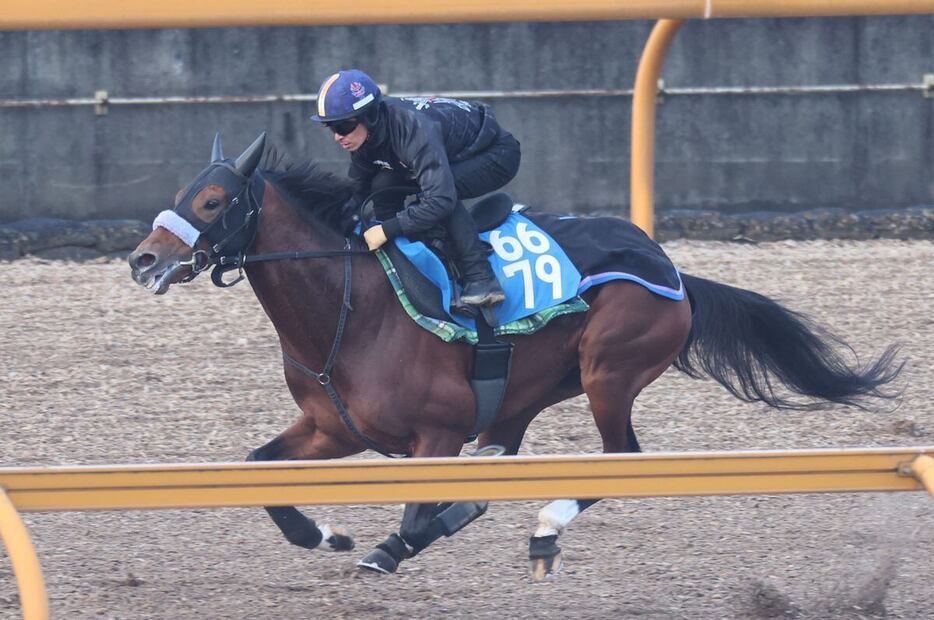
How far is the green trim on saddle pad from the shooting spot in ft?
15.7

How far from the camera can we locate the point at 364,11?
414cm

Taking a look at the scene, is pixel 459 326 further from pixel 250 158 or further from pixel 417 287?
pixel 250 158

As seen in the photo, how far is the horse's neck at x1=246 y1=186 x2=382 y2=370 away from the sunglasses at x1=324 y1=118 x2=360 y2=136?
0.30 m

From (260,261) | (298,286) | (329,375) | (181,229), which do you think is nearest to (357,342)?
(329,375)

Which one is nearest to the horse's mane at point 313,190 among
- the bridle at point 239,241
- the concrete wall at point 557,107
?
the bridle at point 239,241

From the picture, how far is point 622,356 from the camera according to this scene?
16.7ft

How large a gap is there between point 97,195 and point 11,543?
268 inches

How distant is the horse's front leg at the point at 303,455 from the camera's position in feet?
16.0

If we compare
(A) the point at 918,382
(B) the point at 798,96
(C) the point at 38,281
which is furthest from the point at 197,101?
(A) the point at 918,382

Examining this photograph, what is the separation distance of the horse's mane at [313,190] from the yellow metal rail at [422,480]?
4.49 ft

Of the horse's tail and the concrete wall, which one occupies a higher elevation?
the concrete wall

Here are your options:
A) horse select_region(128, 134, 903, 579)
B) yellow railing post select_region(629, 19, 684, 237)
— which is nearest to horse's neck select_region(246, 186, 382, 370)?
horse select_region(128, 134, 903, 579)

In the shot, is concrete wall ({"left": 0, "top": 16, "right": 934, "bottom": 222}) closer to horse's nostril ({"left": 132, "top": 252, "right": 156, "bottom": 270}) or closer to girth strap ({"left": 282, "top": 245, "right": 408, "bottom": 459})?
girth strap ({"left": 282, "top": 245, "right": 408, "bottom": 459})

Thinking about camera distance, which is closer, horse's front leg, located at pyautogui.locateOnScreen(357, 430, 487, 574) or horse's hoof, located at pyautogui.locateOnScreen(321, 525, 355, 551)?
horse's front leg, located at pyautogui.locateOnScreen(357, 430, 487, 574)
